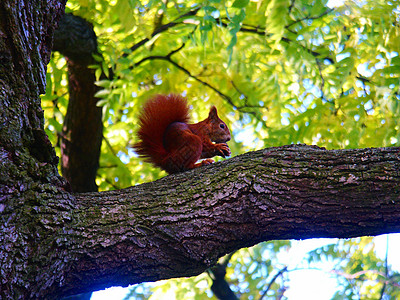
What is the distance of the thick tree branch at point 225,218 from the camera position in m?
1.62

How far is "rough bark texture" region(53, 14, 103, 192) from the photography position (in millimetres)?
3658

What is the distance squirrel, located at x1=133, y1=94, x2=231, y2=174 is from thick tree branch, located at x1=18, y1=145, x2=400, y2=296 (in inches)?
25.0

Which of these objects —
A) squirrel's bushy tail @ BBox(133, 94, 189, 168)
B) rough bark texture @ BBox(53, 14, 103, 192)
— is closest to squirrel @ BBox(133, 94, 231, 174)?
squirrel's bushy tail @ BBox(133, 94, 189, 168)

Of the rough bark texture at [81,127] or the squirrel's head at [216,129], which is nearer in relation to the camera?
the squirrel's head at [216,129]

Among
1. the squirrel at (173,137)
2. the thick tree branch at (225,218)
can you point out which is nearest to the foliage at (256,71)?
the squirrel at (173,137)

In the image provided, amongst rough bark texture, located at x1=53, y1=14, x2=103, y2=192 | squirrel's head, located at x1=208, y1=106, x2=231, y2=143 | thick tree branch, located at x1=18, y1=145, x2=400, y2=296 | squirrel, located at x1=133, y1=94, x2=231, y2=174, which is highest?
rough bark texture, located at x1=53, y1=14, x2=103, y2=192

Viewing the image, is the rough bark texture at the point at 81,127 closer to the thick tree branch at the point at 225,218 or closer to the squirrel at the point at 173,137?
the squirrel at the point at 173,137

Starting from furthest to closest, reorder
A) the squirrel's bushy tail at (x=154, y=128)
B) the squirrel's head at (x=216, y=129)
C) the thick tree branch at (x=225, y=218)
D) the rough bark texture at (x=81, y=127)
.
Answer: the rough bark texture at (x=81, y=127), the squirrel's head at (x=216, y=129), the squirrel's bushy tail at (x=154, y=128), the thick tree branch at (x=225, y=218)

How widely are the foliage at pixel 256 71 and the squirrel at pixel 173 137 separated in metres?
0.40

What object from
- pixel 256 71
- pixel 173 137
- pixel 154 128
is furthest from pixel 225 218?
pixel 256 71

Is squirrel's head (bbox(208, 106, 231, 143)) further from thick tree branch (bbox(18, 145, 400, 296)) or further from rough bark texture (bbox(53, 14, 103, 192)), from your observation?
rough bark texture (bbox(53, 14, 103, 192))

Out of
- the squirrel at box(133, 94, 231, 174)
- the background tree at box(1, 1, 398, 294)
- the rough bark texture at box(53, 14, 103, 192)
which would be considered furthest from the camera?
the rough bark texture at box(53, 14, 103, 192)

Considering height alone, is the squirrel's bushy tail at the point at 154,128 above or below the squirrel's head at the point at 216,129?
below

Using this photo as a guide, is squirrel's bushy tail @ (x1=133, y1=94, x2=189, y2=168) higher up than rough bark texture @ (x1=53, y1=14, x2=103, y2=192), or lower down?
lower down
